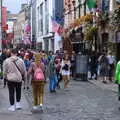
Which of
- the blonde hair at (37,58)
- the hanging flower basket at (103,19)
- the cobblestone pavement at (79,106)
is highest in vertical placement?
the hanging flower basket at (103,19)

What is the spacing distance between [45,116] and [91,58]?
57.2 ft

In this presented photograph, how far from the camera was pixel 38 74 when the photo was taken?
1550 cm

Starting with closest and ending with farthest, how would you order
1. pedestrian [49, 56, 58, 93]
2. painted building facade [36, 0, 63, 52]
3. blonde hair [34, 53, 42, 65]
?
1. blonde hair [34, 53, 42, 65]
2. pedestrian [49, 56, 58, 93]
3. painted building facade [36, 0, 63, 52]

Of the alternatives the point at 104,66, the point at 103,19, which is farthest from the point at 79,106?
the point at 103,19

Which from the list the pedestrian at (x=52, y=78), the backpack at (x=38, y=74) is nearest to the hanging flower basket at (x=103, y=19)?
the pedestrian at (x=52, y=78)

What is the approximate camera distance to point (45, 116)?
46.5 feet

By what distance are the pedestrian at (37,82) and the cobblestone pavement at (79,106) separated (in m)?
0.34

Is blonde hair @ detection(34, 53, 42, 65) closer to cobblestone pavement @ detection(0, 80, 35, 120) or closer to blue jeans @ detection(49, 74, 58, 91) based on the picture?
cobblestone pavement @ detection(0, 80, 35, 120)

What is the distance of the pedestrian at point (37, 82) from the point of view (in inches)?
603

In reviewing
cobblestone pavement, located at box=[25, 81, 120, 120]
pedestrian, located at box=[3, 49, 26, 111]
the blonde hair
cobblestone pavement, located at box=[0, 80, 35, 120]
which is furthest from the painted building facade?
pedestrian, located at box=[3, 49, 26, 111]

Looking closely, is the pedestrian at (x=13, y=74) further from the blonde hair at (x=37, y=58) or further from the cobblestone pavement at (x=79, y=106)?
the cobblestone pavement at (x=79, y=106)

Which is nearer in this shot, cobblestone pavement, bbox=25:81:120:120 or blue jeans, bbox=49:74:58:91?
cobblestone pavement, bbox=25:81:120:120

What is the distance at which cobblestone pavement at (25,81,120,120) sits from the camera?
14183 millimetres

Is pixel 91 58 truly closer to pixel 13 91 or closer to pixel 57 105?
pixel 57 105
